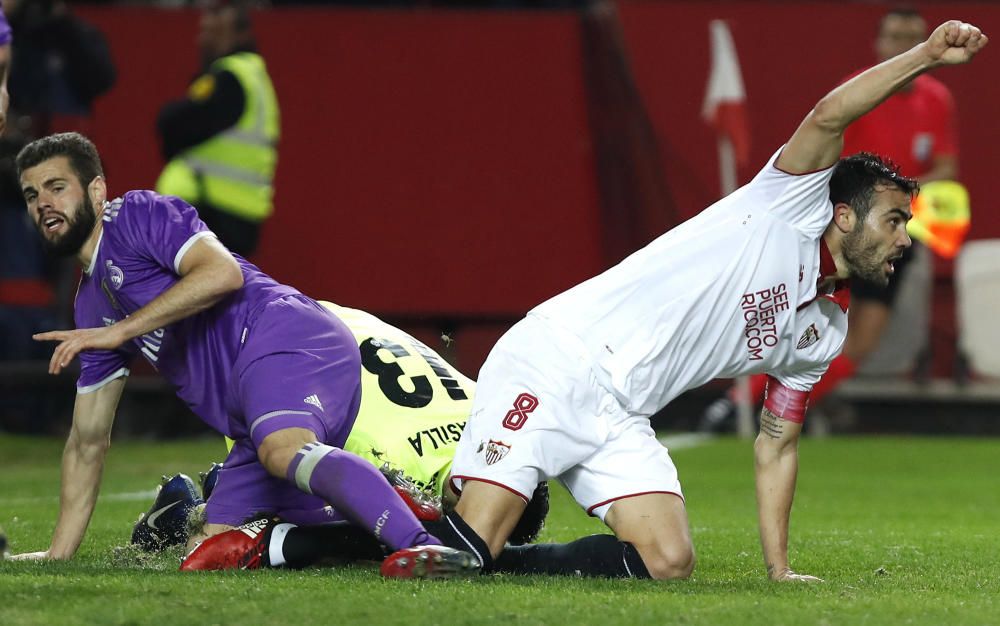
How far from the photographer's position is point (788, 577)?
4.99 meters

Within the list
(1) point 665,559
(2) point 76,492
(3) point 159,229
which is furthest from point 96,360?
(1) point 665,559

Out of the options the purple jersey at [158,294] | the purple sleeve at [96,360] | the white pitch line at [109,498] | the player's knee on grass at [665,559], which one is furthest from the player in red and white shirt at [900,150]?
the purple sleeve at [96,360]

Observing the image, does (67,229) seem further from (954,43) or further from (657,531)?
(954,43)

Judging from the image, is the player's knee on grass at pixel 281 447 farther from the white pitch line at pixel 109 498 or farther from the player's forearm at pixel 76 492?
the white pitch line at pixel 109 498

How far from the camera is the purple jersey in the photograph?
5219mm

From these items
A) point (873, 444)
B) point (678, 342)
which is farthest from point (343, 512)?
point (873, 444)

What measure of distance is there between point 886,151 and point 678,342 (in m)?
5.50

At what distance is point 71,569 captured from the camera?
186 inches

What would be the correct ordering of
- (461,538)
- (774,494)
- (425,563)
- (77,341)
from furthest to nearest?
(774,494), (77,341), (461,538), (425,563)

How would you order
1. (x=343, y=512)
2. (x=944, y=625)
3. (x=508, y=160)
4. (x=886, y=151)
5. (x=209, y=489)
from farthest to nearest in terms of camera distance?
(x=508, y=160)
(x=886, y=151)
(x=209, y=489)
(x=343, y=512)
(x=944, y=625)

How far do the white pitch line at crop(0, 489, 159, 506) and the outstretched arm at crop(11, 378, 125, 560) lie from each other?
2004mm

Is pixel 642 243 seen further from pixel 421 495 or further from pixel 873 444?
pixel 421 495

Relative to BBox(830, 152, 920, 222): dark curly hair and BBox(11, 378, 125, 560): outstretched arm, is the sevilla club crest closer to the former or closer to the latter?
BBox(830, 152, 920, 222): dark curly hair

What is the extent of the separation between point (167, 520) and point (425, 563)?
138cm
